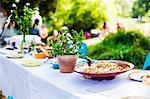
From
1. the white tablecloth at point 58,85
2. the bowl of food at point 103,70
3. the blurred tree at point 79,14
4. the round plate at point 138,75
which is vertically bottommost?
the white tablecloth at point 58,85

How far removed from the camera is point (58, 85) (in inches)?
77.7

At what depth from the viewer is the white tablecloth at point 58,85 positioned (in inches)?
71.2

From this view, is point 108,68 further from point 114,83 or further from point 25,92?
point 25,92

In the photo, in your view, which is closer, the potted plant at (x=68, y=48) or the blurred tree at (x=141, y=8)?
the potted plant at (x=68, y=48)

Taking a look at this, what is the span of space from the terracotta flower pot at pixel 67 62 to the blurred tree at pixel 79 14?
6818 mm

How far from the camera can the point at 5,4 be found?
303 inches

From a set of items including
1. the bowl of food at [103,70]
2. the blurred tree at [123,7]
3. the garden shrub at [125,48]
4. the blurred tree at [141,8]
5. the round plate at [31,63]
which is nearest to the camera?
the bowl of food at [103,70]

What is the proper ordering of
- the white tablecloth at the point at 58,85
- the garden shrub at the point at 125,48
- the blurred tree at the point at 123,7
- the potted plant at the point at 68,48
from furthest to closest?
the blurred tree at the point at 123,7 < the garden shrub at the point at 125,48 < the potted plant at the point at 68,48 < the white tablecloth at the point at 58,85

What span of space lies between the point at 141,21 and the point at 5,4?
3329mm

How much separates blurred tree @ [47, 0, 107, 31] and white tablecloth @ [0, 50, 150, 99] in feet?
21.0

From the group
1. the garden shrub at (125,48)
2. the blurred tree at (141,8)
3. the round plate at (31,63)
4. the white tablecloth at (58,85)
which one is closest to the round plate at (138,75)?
the white tablecloth at (58,85)

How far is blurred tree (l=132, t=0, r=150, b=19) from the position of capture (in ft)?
25.8

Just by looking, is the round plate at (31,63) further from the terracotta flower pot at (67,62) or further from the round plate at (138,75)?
the round plate at (138,75)

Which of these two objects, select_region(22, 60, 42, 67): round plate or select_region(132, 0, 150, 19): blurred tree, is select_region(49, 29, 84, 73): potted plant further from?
select_region(132, 0, 150, 19): blurred tree
